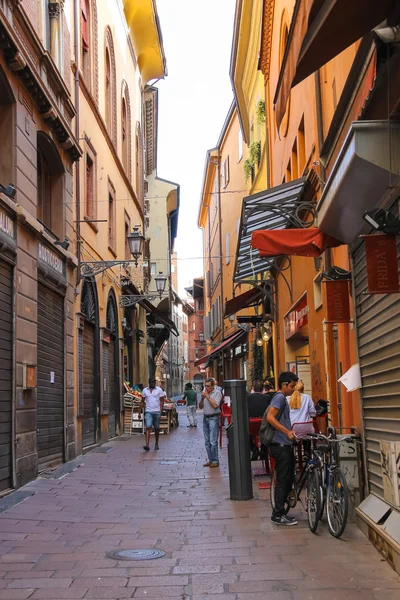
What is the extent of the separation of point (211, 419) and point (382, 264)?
765 cm

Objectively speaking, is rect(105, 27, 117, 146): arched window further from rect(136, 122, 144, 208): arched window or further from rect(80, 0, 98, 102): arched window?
rect(136, 122, 144, 208): arched window

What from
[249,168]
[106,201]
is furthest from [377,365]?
[249,168]

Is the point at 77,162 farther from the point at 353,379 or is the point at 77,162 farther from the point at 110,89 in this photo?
the point at 353,379

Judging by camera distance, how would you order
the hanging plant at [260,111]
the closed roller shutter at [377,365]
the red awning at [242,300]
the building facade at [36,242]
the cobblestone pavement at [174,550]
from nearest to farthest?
the cobblestone pavement at [174,550]
the closed roller shutter at [377,365]
the building facade at [36,242]
the red awning at [242,300]
the hanging plant at [260,111]

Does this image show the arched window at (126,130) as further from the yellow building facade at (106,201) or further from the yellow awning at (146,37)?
the yellow awning at (146,37)

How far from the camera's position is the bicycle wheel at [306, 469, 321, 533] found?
7020mm

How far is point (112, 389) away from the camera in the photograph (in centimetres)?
2064

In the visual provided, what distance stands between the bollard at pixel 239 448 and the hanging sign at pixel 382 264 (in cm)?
401

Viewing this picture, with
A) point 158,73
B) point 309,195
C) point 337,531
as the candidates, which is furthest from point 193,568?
point 158,73

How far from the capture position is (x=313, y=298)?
12.6 metres

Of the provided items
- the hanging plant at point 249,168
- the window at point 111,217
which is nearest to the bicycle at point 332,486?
the window at point 111,217

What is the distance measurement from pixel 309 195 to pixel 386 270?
6.93 meters

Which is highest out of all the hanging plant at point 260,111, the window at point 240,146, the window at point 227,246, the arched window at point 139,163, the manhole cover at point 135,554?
the window at point 240,146

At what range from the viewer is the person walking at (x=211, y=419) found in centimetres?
1288
